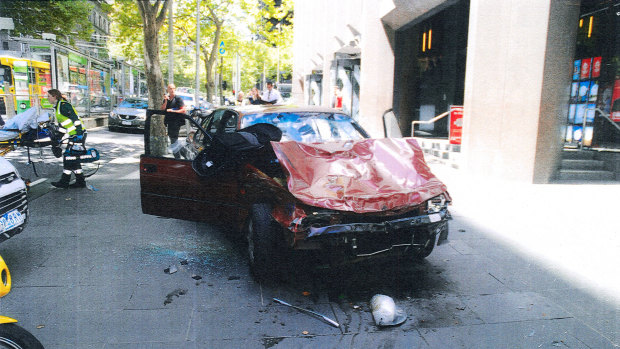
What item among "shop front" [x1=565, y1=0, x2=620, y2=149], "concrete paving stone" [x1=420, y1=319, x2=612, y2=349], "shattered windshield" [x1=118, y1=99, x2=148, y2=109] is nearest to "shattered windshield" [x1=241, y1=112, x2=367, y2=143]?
"concrete paving stone" [x1=420, y1=319, x2=612, y2=349]

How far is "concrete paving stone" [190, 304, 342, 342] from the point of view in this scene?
139 inches

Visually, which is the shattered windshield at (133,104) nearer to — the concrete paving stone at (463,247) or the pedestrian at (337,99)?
the pedestrian at (337,99)

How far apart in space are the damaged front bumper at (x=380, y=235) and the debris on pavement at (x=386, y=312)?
1.30 ft

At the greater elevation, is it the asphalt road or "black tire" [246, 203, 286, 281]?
"black tire" [246, 203, 286, 281]

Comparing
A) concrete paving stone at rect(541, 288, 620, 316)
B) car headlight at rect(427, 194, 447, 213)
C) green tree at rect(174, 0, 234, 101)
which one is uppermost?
green tree at rect(174, 0, 234, 101)

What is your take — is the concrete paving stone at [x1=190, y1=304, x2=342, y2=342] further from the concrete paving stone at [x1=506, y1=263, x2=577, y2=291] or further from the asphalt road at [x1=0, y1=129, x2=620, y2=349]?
the concrete paving stone at [x1=506, y1=263, x2=577, y2=291]

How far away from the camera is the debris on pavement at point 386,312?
144 inches

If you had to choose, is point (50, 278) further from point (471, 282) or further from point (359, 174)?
point (471, 282)

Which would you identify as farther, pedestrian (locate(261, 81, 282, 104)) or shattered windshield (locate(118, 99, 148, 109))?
shattered windshield (locate(118, 99, 148, 109))

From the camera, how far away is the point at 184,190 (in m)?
5.13

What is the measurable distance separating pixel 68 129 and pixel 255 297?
586cm

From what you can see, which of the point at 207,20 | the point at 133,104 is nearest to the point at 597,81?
the point at 133,104

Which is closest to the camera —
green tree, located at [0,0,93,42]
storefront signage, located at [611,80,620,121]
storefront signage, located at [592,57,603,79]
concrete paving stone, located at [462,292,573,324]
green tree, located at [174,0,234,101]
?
concrete paving stone, located at [462,292,573,324]

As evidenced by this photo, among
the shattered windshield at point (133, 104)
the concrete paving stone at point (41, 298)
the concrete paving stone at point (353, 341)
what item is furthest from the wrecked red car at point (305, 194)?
the shattered windshield at point (133, 104)
